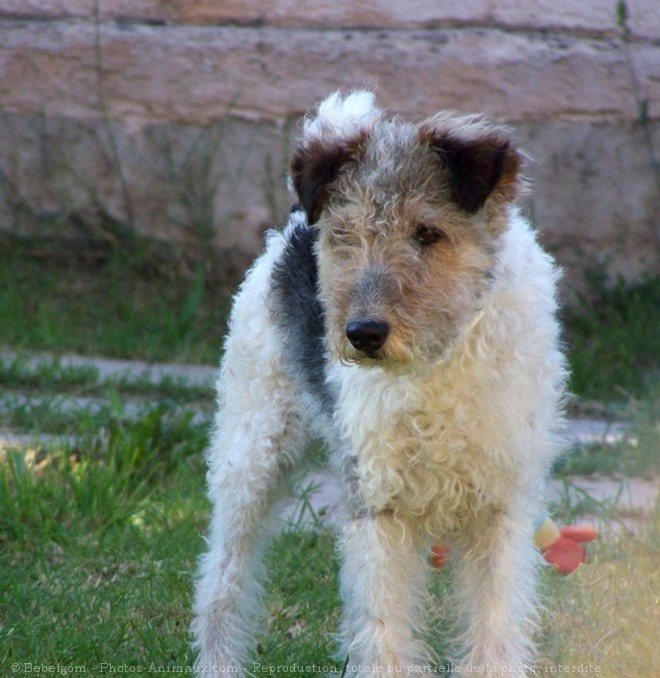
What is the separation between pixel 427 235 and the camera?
3447 millimetres

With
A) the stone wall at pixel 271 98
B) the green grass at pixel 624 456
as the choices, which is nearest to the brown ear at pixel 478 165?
the green grass at pixel 624 456

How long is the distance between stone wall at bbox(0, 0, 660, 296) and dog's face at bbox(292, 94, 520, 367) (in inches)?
134

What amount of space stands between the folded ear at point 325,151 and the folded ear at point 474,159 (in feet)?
0.68

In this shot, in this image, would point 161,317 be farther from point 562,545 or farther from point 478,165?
point 478,165

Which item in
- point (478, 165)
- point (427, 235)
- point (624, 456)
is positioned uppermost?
point (478, 165)

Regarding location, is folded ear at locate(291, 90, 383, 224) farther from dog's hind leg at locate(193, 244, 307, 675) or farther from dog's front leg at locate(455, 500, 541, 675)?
dog's front leg at locate(455, 500, 541, 675)

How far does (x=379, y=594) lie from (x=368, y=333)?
2.52 ft

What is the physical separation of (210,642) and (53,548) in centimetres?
96

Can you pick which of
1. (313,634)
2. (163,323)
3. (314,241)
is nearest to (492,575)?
(313,634)

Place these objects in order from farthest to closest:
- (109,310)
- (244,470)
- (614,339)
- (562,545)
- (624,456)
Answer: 1. (109,310)
2. (614,339)
3. (624,456)
4. (562,545)
5. (244,470)

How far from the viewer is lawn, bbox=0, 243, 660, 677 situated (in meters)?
3.98

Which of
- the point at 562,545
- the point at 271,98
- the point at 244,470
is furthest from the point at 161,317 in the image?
the point at 562,545

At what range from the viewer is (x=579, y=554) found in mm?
→ 4352

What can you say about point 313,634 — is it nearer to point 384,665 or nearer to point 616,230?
point 384,665
